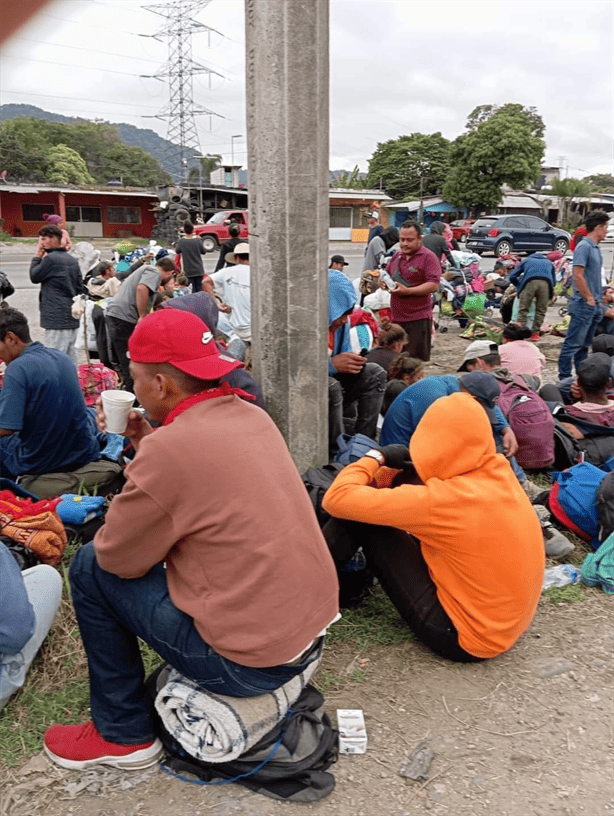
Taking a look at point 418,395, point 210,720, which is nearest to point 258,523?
point 210,720

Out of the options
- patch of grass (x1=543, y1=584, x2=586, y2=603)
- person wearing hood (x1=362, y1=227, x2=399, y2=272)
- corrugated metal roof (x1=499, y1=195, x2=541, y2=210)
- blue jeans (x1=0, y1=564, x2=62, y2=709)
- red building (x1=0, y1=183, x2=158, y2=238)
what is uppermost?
corrugated metal roof (x1=499, y1=195, x2=541, y2=210)

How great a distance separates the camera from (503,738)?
2.53 meters

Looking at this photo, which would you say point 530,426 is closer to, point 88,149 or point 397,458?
point 397,458

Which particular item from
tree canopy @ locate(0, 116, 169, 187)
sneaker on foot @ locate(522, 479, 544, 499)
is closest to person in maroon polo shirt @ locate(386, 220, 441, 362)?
sneaker on foot @ locate(522, 479, 544, 499)

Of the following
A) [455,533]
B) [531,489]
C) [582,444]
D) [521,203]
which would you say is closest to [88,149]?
[521,203]

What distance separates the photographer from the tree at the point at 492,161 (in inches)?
1770

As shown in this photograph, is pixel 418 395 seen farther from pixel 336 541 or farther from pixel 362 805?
pixel 362 805

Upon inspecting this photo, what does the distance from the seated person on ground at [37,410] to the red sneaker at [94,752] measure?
2.09 m

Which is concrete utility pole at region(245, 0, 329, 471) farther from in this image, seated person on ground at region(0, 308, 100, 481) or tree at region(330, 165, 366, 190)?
tree at region(330, 165, 366, 190)

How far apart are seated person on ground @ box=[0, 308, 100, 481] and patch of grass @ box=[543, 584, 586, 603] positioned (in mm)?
2812

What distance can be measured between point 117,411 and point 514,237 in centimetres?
2657

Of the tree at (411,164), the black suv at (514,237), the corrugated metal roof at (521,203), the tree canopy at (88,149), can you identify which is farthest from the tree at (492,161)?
the tree canopy at (88,149)

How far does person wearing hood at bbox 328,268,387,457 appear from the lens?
4688 mm

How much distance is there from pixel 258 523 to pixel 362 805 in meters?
1.04
